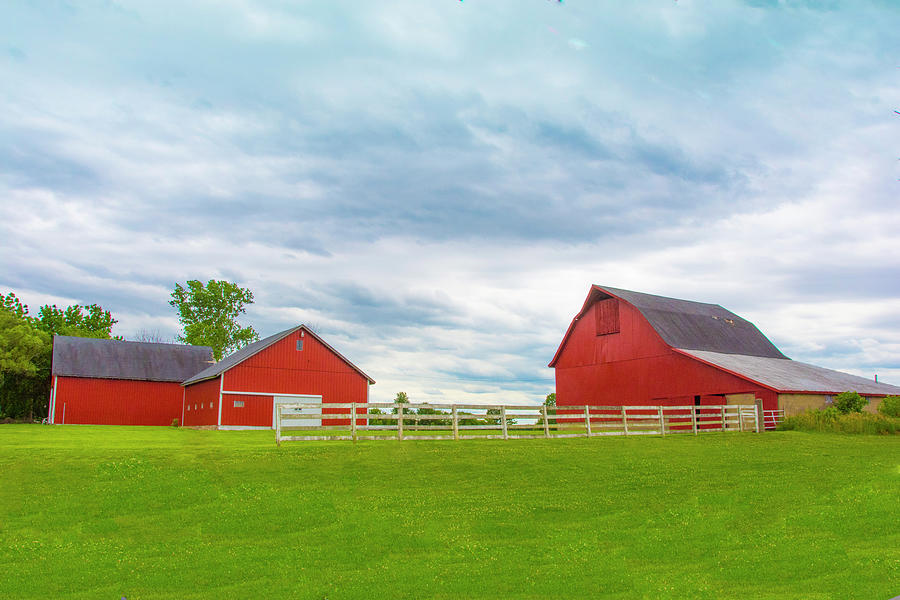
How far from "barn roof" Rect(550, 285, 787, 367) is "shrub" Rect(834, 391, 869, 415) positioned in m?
8.10

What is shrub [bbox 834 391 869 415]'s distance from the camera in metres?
34.0

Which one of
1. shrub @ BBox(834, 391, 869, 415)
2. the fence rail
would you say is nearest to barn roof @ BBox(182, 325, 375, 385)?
the fence rail

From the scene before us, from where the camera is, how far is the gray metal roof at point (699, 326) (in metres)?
40.5

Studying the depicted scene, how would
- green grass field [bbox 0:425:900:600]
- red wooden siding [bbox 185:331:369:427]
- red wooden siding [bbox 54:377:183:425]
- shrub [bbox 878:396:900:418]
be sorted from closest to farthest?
green grass field [bbox 0:425:900:600] < shrub [bbox 878:396:900:418] < red wooden siding [bbox 185:331:369:427] < red wooden siding [bbox 54:377:183:425]

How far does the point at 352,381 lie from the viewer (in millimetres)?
44031

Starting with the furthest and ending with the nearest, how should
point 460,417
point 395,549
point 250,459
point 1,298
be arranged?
point 1,298 < point 460,417 < point 250,459 < point 395,549

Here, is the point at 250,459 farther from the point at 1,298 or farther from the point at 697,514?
the point at 1,298

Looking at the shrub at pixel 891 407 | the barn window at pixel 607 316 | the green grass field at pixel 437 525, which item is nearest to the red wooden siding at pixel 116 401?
the barn window at pixel 607 316

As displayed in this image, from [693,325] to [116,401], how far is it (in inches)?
1552

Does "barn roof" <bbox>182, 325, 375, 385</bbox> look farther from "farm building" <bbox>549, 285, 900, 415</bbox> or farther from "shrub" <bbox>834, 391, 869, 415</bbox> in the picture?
"shrub" <bbox>834, 391, 869, 415</bbox>

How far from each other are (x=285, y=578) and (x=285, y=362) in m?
32.9

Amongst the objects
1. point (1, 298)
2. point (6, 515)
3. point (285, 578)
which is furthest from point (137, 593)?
point (1, 298)

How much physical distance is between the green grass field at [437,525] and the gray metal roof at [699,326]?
2119 centimetres

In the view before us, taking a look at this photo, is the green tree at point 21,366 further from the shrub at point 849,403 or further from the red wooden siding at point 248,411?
the shrub at point 849,403
